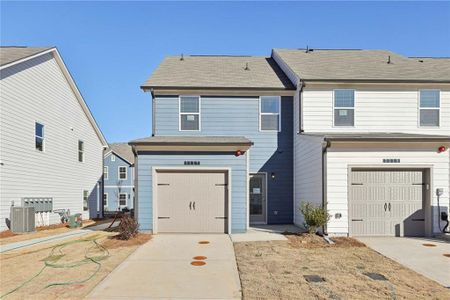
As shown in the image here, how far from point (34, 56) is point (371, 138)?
14695mm

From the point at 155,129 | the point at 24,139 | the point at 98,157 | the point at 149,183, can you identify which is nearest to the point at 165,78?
the point at 155,129

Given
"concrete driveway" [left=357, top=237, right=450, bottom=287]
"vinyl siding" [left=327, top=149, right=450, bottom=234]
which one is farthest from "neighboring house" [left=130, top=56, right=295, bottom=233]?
"concrete driveway" [left=357, top=237, right=450, bottom=287]

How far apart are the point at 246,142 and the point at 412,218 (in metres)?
6.30

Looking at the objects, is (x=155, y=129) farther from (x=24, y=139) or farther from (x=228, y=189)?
(x=24, y=139)

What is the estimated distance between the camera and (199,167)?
1181 centimetres

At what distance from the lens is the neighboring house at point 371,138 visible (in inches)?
423

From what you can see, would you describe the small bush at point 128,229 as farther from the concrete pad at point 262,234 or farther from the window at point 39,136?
the window at point 39,136

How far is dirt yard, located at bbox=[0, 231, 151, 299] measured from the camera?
19.0 ft

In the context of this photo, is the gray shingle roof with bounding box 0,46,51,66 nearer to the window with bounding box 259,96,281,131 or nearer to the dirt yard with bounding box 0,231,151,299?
the dirt yard with bounding box 0,231,151,299

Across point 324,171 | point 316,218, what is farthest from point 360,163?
point 316,218

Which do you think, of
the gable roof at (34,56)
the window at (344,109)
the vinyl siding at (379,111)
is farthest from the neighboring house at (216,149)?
the gable roof at (34,56)

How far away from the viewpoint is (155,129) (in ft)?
46.9

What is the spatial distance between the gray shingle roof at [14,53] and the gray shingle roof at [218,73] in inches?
216

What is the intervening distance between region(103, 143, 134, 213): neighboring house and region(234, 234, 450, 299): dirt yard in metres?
28.3
